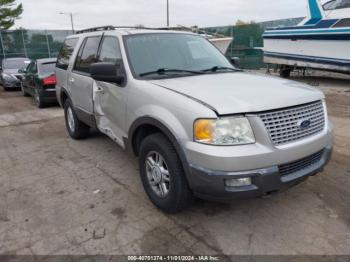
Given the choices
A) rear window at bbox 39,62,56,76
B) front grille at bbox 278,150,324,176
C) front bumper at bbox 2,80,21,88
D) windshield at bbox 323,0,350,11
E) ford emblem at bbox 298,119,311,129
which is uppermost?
windshield at bbox 323,0,350,11

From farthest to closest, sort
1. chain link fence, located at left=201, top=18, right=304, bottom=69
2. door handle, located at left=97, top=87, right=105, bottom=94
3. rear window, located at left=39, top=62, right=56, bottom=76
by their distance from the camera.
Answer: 1. chain link fence, located at left=201, top=18, right=304, bottom=69
2. rear window, located at left=39, top=62, right=56, bottom=76
3. door handle, located at left=97, top=87, right=105, bottom=94

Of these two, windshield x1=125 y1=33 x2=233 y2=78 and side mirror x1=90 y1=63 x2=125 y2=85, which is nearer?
side mirror x1=90 y1=63 x2=125 y2=85

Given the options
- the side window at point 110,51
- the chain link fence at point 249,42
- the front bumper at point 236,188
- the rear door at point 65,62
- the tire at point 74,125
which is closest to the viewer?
the front bumper at point 236,188

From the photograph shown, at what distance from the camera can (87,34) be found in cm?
523

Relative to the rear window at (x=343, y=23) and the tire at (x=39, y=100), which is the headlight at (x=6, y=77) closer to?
the tire at (x=39, y=100)

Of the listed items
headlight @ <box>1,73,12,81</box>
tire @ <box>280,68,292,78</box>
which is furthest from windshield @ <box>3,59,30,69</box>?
tire @ <box>280,68,292,78</box>

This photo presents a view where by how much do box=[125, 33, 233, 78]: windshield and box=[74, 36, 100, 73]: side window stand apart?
0.93 meters

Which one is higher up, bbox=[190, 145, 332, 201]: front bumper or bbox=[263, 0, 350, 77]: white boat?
bbox=[263, 0, 350, 77]: white boat

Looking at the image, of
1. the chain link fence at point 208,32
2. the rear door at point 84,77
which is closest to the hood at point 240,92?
the rear door at point 84,77

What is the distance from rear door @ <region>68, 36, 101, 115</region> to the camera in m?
4.80

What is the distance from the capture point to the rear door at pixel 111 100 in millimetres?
3881

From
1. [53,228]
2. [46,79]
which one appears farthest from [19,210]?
[46,79]

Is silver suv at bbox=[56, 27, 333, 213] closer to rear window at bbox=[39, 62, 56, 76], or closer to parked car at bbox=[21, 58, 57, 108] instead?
parked car at bbox=[21, 58, 57, 108]

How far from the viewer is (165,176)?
325 cm
